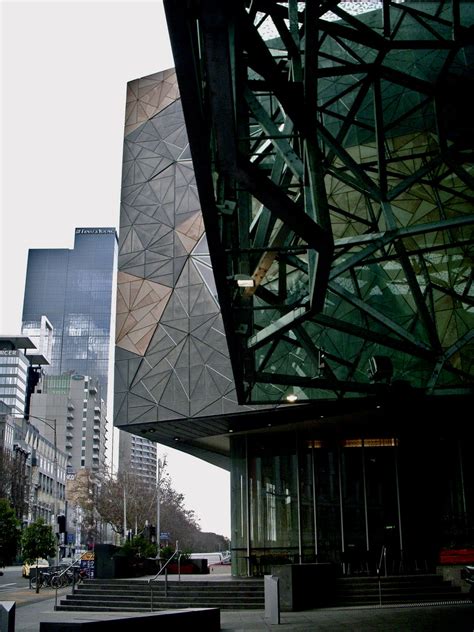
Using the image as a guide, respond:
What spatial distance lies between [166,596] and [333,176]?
14.8 metres

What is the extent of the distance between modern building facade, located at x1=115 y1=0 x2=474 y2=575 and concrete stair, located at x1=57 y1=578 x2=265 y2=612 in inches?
231

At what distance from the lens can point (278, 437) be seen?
35.7 meters

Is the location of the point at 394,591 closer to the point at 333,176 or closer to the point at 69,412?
the point at 333,176

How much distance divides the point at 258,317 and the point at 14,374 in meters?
149

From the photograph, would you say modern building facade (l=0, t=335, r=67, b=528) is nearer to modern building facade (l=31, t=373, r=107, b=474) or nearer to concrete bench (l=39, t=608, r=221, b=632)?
modern building facade (l=31, t=373, r=107, b=474)

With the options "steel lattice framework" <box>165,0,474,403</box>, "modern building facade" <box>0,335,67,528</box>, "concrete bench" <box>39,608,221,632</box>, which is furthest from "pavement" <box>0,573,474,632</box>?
"modern building facade" <box>0,335,67,528</box>

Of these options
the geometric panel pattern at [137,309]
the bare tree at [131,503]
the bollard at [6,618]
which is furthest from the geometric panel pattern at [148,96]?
the bare tree at [131,503]

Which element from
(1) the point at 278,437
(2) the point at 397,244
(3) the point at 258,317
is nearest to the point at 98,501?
(1) the point at 278,437

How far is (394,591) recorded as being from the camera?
25.7 meters

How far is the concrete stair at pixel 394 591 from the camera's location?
24.7 metres

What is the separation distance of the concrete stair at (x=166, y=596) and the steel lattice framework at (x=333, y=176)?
21.1 ft

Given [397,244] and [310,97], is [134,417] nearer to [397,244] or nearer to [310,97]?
[397,244]

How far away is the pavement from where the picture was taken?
1681 centimetres

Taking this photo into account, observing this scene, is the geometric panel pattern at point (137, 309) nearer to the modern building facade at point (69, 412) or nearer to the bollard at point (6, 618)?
the bollard at point (6, 618)
